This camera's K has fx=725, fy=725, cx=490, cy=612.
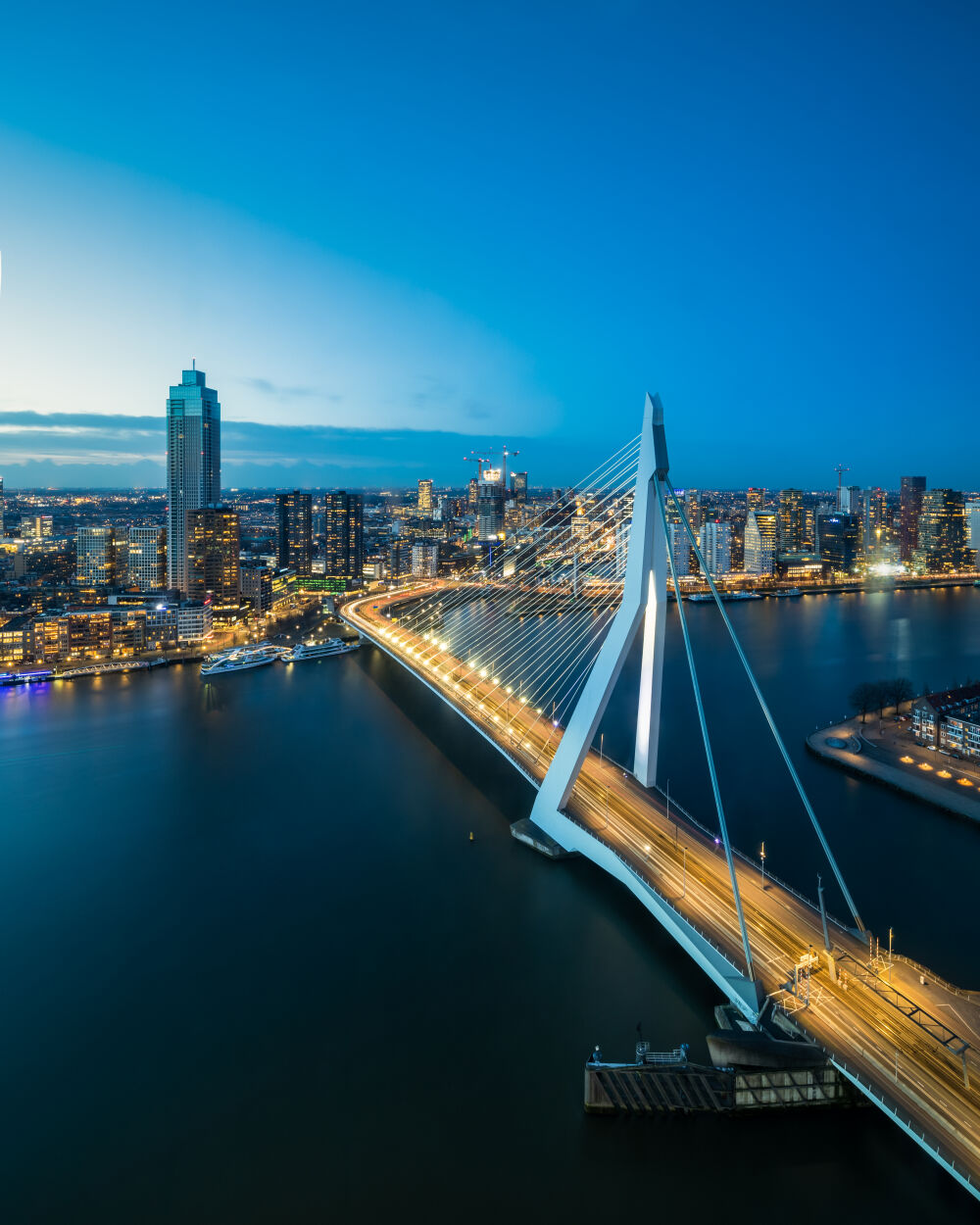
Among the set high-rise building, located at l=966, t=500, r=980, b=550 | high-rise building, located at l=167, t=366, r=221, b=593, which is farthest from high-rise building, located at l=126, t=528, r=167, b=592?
high-rise building, located at l=966, t=500, r=980, b=550

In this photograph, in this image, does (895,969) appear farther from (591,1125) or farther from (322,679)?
(322,679)

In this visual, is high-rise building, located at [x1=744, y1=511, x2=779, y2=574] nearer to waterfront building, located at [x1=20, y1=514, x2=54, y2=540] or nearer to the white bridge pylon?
the white bridge pylon

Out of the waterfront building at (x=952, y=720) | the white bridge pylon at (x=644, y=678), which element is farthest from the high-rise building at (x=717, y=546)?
the white bridge pylon at (x=644, y=678)

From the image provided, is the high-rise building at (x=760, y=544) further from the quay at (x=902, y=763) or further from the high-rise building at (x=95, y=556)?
the high-rise building at (x=95, y=556)

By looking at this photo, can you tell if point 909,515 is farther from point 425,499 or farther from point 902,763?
point 902,763

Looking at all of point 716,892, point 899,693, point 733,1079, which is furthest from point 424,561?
point 733,1079
